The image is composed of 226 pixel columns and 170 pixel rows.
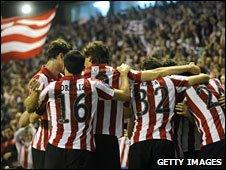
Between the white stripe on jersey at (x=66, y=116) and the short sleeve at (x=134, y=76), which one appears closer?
the white stripe on jersey at (x=66, y=116)

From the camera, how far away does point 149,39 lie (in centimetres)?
2039

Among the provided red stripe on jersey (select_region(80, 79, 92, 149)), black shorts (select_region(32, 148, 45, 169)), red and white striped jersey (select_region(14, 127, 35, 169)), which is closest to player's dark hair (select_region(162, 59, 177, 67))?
red stripe on jersey (select_region(80, 79, 92, 149))

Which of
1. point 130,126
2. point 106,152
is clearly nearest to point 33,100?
point 106,152

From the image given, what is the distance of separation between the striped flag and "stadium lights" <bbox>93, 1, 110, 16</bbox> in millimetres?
12953

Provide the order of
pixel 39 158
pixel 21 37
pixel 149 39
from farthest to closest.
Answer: pixel 149 39, pixel 21 37, pixel 39 158

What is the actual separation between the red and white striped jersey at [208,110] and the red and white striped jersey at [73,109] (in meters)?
1.19

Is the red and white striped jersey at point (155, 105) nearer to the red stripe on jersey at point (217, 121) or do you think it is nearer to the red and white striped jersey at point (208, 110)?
the red and white striped jersey at point (208, 110)

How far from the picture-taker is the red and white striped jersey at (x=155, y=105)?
5.98m

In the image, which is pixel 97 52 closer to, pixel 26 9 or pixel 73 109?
pixel 73 109

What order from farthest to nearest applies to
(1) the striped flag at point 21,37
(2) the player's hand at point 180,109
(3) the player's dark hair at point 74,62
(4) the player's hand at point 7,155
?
(4) the player's hand at point 7,155, (1) the striped flag at point 21,37, (2) the player's hand at point 180,109, (3) the player's dark hair at point 74,62

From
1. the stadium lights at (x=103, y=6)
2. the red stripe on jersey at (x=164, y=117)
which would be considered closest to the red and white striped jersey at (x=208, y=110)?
the red stripe on jersey at (x=164, y=117)

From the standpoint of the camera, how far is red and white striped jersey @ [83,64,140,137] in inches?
237

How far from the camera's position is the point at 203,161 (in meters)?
6.39

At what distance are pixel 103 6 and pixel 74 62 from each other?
21.5 m
